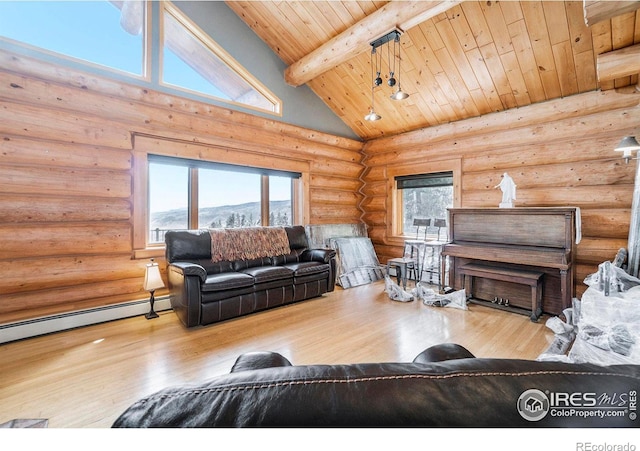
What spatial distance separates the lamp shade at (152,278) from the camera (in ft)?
11.1

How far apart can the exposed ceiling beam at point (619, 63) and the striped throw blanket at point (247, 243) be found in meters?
4.26

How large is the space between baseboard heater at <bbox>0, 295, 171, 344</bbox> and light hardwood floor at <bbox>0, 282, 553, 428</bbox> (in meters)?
0.09

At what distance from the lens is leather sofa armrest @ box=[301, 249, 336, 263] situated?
433 centimetres

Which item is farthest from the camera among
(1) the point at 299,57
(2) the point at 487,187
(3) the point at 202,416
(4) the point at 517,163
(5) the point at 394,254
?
(5) the point at 394,254

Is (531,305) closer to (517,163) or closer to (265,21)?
(517,163)

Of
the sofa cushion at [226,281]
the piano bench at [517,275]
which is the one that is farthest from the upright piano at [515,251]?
the sofa cushion at [226,281]

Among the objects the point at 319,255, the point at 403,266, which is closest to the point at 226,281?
the point at 319,255

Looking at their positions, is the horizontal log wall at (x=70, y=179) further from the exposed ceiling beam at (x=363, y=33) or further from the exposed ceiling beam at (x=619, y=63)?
the exposed ceiling beam at (x=619, y=63)

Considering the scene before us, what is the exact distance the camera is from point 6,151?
284 cm

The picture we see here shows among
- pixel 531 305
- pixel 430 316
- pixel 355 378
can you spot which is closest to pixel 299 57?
pixel 430 316

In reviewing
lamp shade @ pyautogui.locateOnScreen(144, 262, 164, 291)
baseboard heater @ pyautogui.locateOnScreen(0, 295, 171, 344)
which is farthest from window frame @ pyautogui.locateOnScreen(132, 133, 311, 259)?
baseboard heater @ pyautogui.locateOnScreen(0, 295, 171, 344)

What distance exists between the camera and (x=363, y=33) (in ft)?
12.3

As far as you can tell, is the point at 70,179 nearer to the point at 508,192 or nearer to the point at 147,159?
the point at 147,159

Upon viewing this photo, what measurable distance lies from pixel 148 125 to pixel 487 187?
492cm
